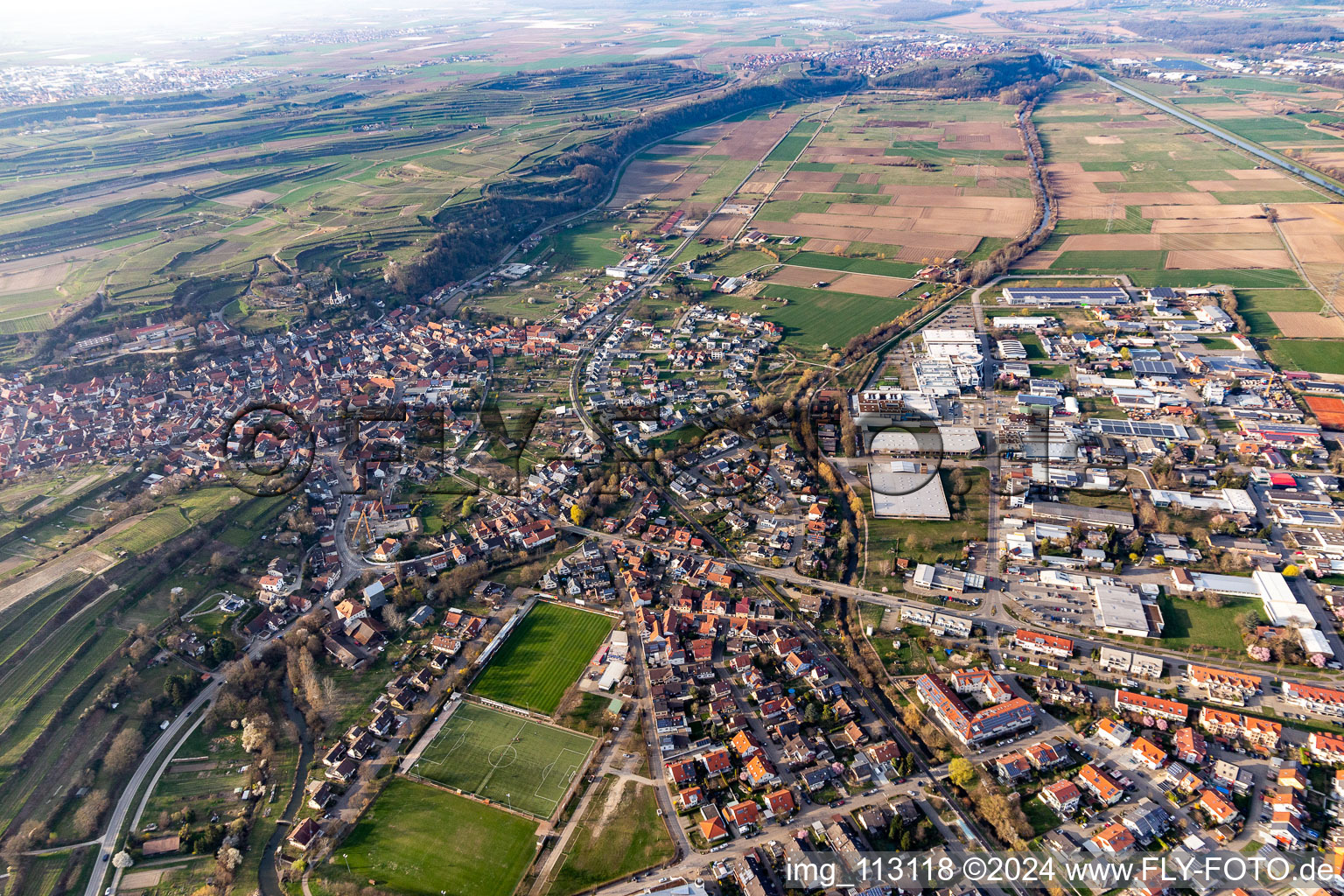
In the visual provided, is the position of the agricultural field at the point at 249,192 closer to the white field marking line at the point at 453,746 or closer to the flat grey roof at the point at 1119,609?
the white field marking line at the point at 453,746

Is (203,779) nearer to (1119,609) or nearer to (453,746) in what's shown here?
(453,746)

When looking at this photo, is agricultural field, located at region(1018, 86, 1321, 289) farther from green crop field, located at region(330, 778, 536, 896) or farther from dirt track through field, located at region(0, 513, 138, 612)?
dirt track through field, located at region(0, 513, 138, 612)

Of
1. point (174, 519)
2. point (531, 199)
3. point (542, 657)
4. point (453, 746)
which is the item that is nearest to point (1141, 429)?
point (542, 657)

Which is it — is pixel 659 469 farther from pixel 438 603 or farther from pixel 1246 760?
pixel 1246 760

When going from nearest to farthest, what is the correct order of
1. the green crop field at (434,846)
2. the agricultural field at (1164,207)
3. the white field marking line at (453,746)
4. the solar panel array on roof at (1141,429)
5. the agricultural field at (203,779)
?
1. the green crop field at (434,846)
2. the agricultural field at (203,779)
3. the white field marking line at (453,746)
4. the solar panel array on roof at (1141,429)
5. the agricultural field at (1164,207)

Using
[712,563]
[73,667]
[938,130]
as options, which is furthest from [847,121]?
[73,667]

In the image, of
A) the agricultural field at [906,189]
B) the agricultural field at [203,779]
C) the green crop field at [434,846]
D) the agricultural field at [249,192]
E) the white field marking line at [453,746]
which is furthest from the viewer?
the agricultural field at [906,189]

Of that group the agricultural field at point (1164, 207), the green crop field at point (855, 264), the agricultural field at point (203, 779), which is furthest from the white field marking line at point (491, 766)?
→ the agricultural field at point (1164, 207)
